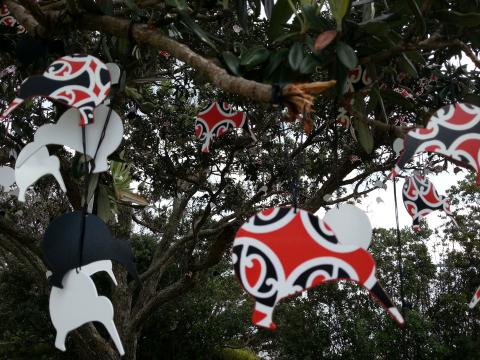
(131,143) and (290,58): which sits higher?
(131,143)

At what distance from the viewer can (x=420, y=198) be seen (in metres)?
2.29

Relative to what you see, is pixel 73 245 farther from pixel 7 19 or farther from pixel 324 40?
pixel 7 19

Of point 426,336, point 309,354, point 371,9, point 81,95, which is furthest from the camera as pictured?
point 309,354

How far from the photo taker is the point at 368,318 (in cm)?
503

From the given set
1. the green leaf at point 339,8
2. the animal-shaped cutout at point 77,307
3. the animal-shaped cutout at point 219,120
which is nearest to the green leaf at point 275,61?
the green leaf at point 339,8

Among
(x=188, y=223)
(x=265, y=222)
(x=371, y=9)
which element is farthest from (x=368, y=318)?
(x=265, y=222)

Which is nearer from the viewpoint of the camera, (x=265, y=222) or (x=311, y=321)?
(x=265, y=222)

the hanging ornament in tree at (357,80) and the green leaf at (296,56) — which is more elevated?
the hanging ornament in tree at (357,80)

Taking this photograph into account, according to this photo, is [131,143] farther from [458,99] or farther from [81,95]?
[81,95]

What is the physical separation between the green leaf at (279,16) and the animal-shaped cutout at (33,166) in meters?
0.70

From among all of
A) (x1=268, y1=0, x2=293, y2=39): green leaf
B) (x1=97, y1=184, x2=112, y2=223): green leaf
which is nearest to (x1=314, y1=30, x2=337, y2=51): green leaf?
(x1=268, y1=0, x2=293, y2=39): green leaf

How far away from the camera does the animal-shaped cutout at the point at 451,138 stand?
1.03 m

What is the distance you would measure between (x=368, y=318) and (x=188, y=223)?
2188 mm

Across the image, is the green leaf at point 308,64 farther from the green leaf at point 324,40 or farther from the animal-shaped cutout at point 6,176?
the animal-shaped cutout at point 6,176
